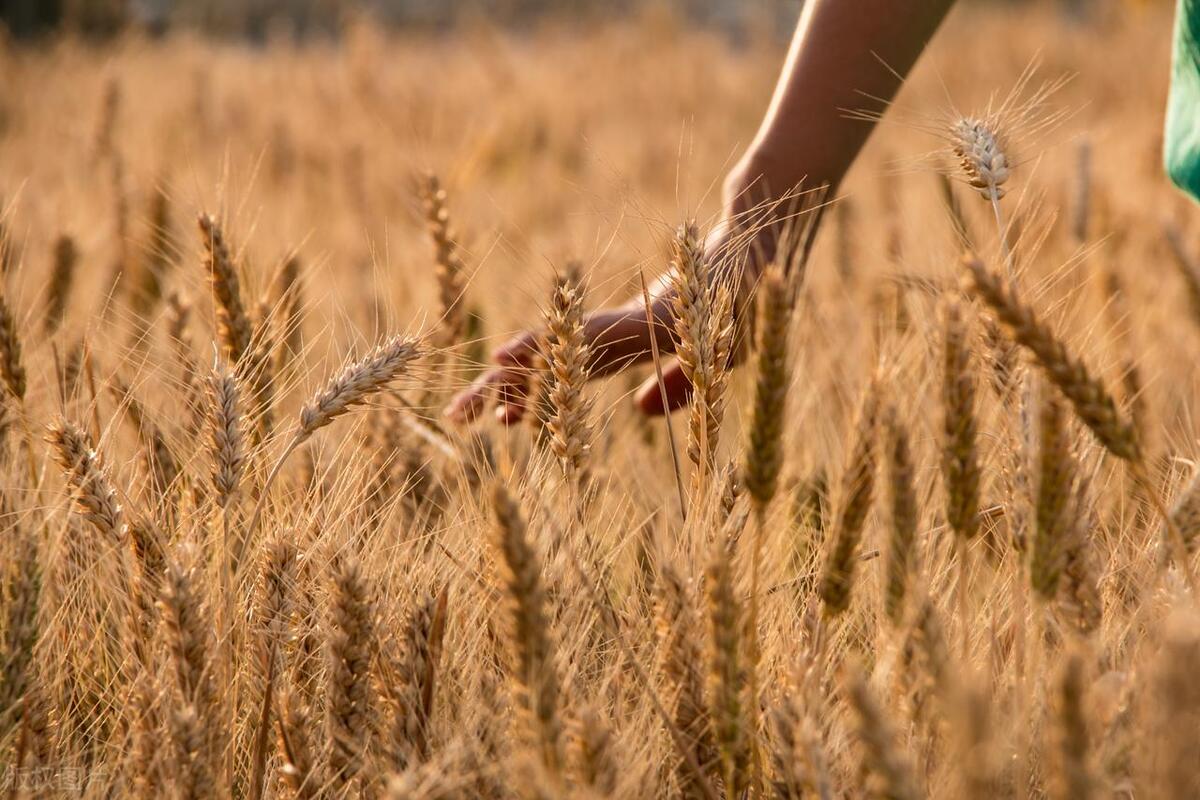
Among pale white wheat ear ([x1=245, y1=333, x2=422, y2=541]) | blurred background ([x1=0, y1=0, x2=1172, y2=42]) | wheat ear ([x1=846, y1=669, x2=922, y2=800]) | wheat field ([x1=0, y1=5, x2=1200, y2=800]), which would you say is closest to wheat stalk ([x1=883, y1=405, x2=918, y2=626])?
wheat field ([x1=0, y1=5, x2=1200, y2=800])

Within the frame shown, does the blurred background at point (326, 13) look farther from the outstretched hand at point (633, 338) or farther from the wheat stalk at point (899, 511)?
the wheat stalk at point (899, 511)

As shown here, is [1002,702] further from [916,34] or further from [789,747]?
[916,34]

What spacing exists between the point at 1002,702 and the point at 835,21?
2.55 feet

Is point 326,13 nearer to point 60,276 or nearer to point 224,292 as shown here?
point 60,276

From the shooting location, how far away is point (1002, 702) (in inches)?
40.3

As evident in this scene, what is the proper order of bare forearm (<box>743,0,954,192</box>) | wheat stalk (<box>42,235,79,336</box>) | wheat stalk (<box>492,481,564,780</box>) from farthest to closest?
wheat stalk (<box>42,235,79,336</box>), bare forearm (<box>743,0,954,192</box>), wheat stalk (<box>492,481,564,780</box>)

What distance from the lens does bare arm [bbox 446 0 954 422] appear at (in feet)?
4.30

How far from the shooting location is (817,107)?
1.35m

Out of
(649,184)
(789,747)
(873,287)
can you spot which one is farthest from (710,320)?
(649,184)

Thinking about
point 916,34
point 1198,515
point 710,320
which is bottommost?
point 1198,515

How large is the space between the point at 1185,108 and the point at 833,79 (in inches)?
20.1

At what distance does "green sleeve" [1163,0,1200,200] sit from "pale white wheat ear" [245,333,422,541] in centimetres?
97

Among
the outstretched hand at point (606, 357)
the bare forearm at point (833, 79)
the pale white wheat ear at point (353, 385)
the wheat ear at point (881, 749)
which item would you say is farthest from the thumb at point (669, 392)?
the wheat ear at point (881, 749)

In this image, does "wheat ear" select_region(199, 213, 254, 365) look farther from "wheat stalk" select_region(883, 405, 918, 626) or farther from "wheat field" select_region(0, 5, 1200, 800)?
"wheat stalk" select_region(883, 405, 918, 626)
